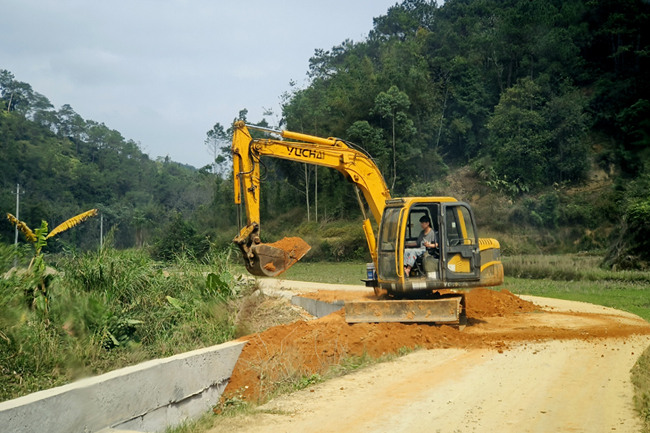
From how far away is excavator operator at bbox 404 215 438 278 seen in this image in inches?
469

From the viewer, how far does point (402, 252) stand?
11727 mm

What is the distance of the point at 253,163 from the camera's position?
15484 millimetres

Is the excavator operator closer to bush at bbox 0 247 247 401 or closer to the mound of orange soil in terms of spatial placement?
the mound of orange soil

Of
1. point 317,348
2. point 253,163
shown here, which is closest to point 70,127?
point 253,163

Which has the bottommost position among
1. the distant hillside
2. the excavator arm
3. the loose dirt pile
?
the loose dirt pile

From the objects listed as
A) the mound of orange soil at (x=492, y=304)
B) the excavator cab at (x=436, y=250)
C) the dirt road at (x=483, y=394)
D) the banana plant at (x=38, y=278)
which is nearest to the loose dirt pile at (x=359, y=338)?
the mound of orange soil at (x=492, y=304)

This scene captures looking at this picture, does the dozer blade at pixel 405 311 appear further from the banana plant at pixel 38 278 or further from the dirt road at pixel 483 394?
the banana plant at pixel 38 278

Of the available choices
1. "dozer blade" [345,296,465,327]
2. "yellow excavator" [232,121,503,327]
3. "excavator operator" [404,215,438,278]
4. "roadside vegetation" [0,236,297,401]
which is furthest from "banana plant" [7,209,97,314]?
"excavator operator" [404,215,438,278]

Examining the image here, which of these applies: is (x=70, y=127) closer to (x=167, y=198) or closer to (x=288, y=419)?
(x=167, y=198)

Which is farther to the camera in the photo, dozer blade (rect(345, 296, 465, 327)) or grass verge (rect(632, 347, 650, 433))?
dozer blade (rect(345, 296, 465, 327))

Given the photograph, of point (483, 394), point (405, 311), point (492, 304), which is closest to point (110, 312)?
point (405, 311)

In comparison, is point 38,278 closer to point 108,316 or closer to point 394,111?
point 108,316

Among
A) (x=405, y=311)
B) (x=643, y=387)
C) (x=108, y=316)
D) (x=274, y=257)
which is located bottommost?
(x=643, y=387)

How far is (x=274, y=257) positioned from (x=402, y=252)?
3.93m
